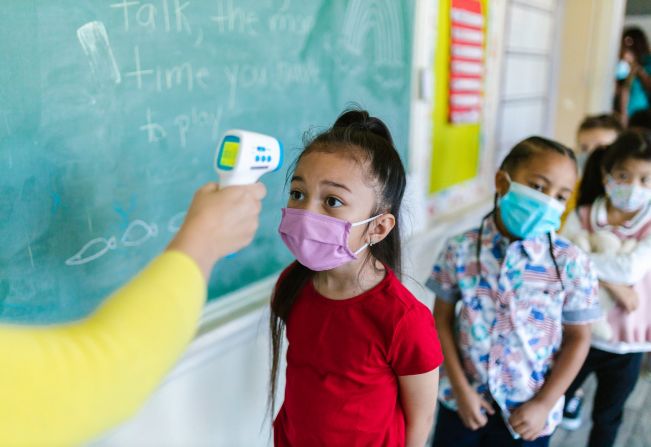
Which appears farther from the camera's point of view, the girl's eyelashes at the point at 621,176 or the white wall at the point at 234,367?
the girl's eyelashes at the point at 621,176

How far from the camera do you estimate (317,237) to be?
0.97 m

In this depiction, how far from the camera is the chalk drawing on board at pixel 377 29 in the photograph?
1.64m

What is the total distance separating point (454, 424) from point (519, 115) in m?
2.09

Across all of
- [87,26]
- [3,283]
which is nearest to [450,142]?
[87,26]

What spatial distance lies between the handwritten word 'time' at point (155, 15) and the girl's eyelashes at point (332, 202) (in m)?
0.53

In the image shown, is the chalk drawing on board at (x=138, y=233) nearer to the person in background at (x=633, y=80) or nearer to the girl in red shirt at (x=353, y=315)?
the girl in red shirt at (x=353, y=315)

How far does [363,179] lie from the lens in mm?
1000

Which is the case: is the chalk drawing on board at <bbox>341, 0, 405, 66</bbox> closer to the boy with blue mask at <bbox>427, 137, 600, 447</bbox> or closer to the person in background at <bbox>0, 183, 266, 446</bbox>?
the boy with blue mask at <bbox>427, 137, 600, 447</bbox>

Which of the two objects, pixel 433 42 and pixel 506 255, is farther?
pixel 433 42

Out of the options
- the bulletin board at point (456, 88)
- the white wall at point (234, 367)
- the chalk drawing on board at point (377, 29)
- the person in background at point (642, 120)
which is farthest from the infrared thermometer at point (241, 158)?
the person in background at point (642, 120)

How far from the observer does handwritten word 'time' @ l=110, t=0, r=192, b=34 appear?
1.07m

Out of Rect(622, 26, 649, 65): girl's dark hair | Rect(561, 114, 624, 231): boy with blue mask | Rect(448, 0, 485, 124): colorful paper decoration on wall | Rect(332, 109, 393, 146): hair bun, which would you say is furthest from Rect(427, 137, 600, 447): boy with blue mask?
Rect(622, 26, 649, 65): girl's dark hair

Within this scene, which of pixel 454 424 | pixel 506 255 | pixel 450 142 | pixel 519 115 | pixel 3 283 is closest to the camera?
pixel 3 283

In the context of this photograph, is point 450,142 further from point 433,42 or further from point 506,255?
point 506,255
